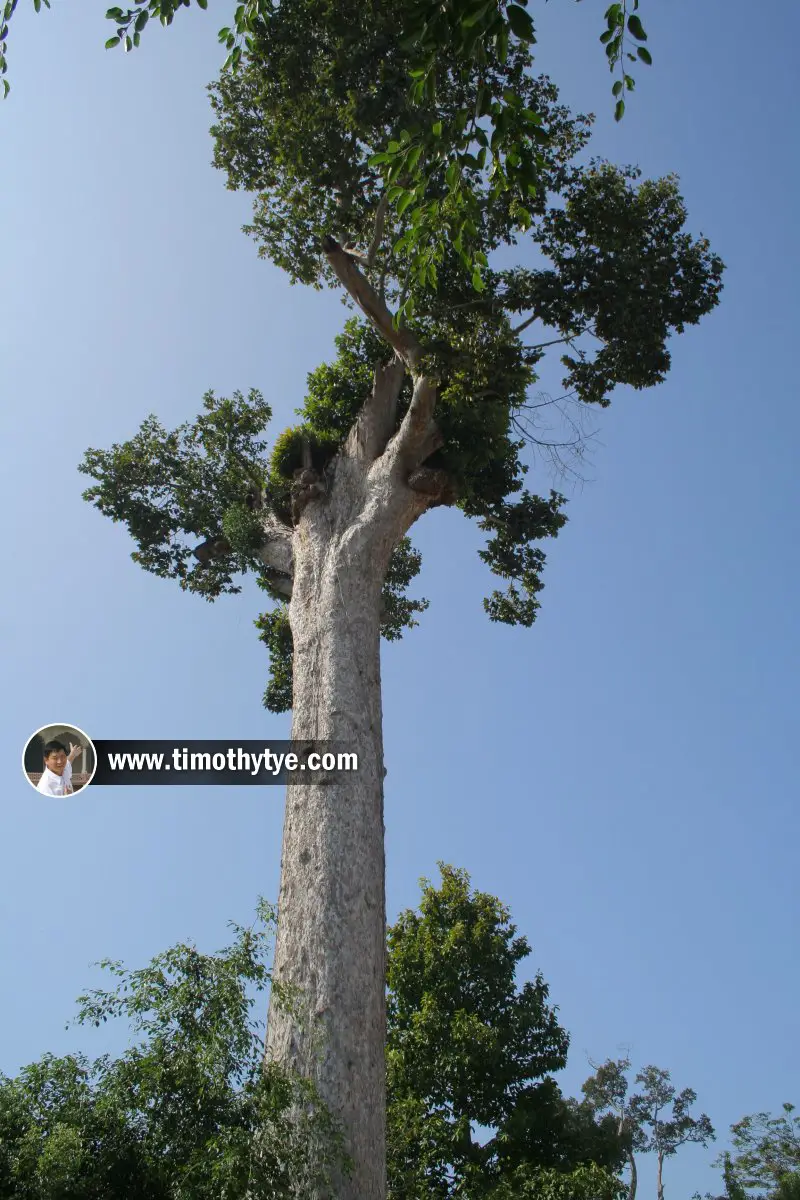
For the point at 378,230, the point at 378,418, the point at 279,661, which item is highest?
the point at 378,230

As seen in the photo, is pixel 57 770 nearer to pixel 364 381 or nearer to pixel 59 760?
pixel 59 760

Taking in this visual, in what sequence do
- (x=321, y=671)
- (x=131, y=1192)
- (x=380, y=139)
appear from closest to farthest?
1. (x=131, y=1192)
2. (x=321, y=671)
3. (x=380, y=139)

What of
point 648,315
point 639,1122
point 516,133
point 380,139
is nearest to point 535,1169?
point 648,315

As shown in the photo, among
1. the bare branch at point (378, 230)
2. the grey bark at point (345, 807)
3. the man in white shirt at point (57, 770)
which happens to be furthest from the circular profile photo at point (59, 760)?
the bare branch at point (378, 230)

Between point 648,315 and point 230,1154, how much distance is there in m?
11.4

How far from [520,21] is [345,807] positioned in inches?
248

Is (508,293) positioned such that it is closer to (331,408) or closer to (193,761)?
(331,408)

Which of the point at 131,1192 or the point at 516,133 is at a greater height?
the point at 516,133

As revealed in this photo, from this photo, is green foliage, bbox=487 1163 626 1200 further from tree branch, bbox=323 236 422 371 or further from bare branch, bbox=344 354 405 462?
tree branch, bbox=323 236 422 371

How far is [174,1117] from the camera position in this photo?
5.61 m

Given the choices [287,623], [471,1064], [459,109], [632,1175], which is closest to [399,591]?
[287,623]

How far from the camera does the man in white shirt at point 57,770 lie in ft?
27.5

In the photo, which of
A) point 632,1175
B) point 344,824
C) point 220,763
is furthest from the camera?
point 632,1175

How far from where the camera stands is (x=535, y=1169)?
1224 centimetres
